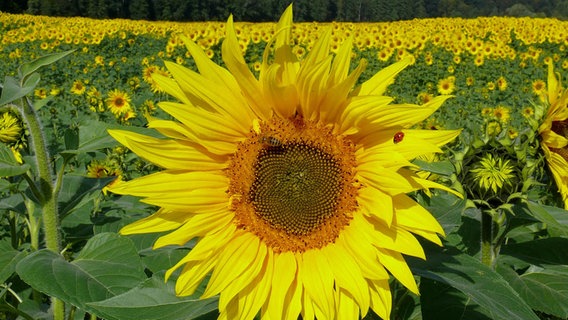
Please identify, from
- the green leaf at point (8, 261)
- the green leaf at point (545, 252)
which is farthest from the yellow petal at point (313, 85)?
the green leaf at point (8, 261)

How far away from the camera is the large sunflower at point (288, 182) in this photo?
3.95 ft

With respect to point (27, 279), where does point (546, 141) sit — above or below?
above

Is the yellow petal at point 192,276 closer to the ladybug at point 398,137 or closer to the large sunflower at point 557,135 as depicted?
the ladybug at point 398,137

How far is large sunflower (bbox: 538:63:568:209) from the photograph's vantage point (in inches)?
68.6

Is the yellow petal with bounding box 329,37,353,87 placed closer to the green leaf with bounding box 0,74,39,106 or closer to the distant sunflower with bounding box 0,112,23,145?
the green leaf with bounding box 0,74,39,106

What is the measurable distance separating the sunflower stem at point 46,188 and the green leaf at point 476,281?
101 cm

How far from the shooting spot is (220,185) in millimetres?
1411

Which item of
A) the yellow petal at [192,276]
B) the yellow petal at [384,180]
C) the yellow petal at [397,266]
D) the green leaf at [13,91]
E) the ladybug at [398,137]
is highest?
the green leaf at [13,91]

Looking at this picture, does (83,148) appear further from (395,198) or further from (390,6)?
(390,6)

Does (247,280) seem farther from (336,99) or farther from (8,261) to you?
(8,261)

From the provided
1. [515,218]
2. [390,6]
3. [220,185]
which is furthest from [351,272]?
[390,6]

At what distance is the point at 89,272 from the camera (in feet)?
4.86

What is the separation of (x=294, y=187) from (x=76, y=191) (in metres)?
0.92

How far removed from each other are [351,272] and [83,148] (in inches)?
36.1
